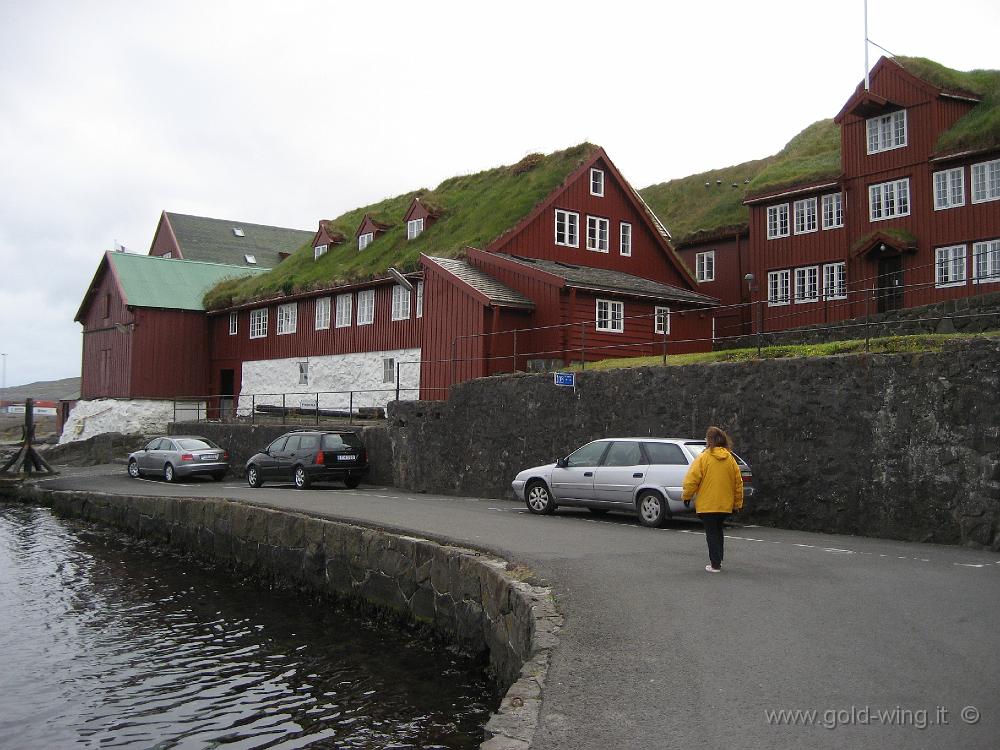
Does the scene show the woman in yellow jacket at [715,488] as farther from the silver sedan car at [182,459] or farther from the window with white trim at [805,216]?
the window with white trim at [805,216]

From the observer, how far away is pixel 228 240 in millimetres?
64000

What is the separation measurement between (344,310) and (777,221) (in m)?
17.2

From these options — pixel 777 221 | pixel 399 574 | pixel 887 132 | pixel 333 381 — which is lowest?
pixel 399 574

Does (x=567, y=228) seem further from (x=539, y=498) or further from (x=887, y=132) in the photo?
(x=539, y=498)

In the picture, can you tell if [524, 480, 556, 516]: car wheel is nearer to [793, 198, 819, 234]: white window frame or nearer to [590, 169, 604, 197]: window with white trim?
[590, 169, 604, 197]: window with white trim

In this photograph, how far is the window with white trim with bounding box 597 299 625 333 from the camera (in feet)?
96.2

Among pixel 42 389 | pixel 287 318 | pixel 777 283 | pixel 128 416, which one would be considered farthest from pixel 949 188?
pixel 42 389

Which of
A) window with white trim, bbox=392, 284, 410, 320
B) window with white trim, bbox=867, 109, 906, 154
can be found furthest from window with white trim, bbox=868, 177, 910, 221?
window with white trim, bbox=392, 284, 410, 320

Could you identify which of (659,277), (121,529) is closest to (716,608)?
(121,529)

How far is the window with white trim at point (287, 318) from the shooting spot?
3859cm

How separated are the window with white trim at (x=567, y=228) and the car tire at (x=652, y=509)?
1833 cm

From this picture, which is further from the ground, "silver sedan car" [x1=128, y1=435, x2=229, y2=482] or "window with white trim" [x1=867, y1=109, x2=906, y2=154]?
"window with white trim" [x1=867, y1=109, x2=906, y2=154]

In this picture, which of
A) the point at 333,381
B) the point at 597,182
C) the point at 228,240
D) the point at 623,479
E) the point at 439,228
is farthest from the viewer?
the point at 228,240

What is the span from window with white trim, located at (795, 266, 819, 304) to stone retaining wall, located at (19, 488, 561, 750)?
880 inches
